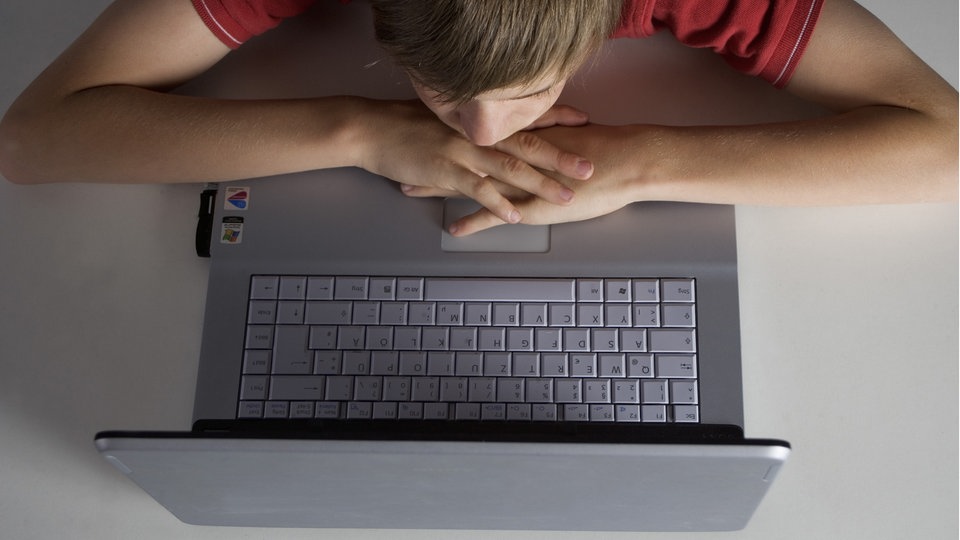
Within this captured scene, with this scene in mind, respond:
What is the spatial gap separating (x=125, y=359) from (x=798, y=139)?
68 centimetres

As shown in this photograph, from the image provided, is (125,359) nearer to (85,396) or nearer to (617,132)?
(85,396)

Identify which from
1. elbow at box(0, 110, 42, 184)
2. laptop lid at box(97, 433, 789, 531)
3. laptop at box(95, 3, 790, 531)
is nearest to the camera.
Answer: laptop lid at box(97, 433, 789, 531)

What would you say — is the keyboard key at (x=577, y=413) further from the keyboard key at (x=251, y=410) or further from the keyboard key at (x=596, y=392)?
the keyboard key at (x=251, y=410)

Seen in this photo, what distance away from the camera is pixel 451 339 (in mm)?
722

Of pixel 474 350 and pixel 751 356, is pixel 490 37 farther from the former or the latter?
pixel 751 356

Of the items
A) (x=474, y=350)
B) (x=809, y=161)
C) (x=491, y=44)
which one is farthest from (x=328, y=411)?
(x=809, y=161)

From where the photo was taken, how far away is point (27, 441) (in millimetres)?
771

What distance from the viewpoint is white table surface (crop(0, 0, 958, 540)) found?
73 centimetres

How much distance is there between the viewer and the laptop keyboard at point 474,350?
71cm

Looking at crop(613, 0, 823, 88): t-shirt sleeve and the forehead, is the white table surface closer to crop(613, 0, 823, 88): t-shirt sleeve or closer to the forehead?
crop(613, 0, 823, 88): t-shirt sleeve

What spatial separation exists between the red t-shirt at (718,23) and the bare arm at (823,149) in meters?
0.02

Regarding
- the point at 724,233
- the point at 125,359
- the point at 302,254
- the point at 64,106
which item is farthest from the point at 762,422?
the point at 64,106

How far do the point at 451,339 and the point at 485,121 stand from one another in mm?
198

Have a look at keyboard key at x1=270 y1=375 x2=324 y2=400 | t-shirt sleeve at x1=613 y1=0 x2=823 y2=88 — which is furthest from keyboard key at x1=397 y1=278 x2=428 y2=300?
t-shirt sleeve at x1=613 y1=0 x2=823 y2=88
